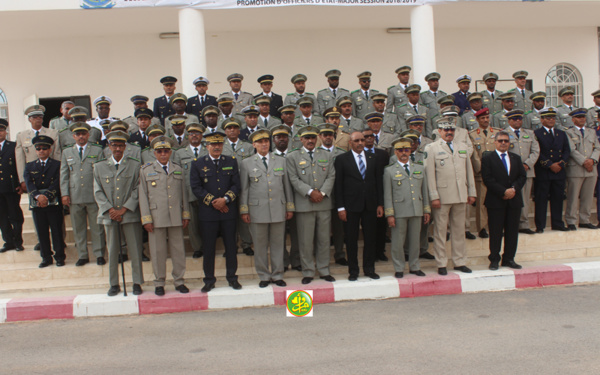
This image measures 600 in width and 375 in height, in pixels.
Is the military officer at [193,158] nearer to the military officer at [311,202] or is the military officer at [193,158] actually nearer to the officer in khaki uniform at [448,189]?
the military officer at [311,202]

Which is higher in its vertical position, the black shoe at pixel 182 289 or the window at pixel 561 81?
the window at pixel 561 81

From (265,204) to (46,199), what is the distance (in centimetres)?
308

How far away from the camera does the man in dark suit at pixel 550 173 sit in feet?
26.4

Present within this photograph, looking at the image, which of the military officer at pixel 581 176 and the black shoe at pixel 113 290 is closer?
the black shoe at pixel 113 290

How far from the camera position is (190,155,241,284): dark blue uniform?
6254 mm

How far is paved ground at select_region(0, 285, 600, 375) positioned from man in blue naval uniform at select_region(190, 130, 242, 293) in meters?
0.67

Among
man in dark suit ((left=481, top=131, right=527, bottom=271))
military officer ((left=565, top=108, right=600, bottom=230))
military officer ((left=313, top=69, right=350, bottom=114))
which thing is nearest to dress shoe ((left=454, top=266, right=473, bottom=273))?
man in dark suit ((left=481, top=131, right=527, bottom=271))

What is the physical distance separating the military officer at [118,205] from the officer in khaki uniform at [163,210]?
204 millimetres

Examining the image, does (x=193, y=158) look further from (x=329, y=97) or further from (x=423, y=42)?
(x=423, y=42)

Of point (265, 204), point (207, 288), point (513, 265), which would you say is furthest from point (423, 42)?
point (207, 288)

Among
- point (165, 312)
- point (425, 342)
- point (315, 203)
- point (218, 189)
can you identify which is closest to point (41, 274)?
point (165, 312)

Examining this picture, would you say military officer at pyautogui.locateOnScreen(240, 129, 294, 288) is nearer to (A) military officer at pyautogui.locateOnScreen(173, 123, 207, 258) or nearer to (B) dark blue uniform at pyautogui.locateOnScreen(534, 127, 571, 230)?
(A) military officer at pyautogui.locateOnScreen(173, 123, 207, 258)

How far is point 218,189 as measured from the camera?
20.5 feet

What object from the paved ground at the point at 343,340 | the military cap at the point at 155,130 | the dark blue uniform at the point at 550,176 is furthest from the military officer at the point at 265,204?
the dark blue uniform at the point at 550,176
